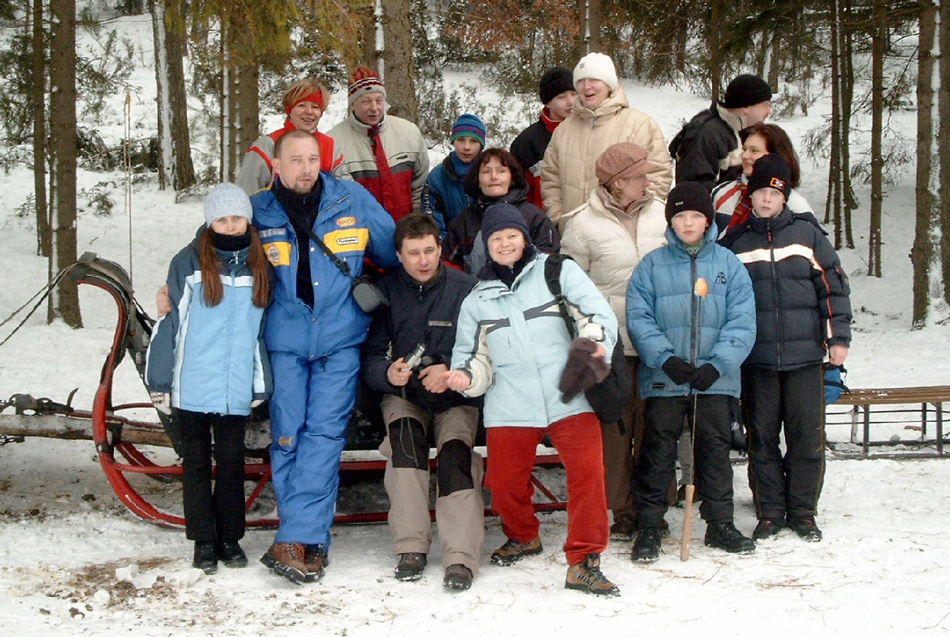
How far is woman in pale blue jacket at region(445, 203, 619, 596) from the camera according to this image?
12.9 ft

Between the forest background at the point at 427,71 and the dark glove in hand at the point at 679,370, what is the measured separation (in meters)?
3.27

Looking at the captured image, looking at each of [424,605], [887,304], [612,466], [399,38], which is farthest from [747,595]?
[887,304]

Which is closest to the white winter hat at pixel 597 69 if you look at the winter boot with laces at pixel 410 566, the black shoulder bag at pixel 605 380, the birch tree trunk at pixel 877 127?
the black shoulder bag at pixel 605 380

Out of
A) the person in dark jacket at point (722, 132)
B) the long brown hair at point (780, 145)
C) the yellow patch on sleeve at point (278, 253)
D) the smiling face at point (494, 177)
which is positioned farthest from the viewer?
the person in dark jacket at point (722, 132)

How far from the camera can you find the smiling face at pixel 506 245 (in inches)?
160

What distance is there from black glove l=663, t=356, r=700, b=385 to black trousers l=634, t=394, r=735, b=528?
0.63ft

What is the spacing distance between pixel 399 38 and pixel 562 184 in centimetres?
216

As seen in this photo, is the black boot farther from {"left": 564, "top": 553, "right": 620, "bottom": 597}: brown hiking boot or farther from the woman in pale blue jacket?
A: {"left": 564, "top": 553, "right": 620, "bottom": 597}: brown hiking boot

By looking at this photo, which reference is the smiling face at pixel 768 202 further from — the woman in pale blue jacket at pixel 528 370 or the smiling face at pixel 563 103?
the smiling face at pixel 563 103

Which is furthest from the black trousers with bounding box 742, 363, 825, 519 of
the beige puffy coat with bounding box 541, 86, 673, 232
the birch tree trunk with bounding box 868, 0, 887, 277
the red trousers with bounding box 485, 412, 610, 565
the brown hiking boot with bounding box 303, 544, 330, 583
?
the birch tree trunk with bounding box 868, 0, 887, 277

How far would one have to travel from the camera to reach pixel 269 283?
14.0ft

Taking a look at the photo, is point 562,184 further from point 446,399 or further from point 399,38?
point 399,38

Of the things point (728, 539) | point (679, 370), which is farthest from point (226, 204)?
point (728, 539)

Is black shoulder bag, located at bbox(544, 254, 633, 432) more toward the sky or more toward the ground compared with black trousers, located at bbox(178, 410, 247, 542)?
more toward the sky
